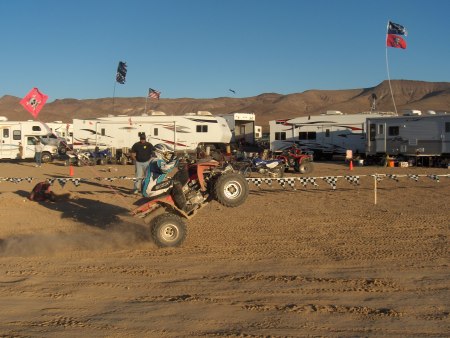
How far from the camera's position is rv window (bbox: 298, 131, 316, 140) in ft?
102

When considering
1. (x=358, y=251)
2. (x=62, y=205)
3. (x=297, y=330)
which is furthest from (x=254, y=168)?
(x=297, y=330)

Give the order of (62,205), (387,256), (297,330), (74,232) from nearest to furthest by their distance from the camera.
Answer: (297,330), (387,256), (74,232), (62,205)

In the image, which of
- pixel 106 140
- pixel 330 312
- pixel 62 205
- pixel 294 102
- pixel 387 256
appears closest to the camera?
pixel 330 312

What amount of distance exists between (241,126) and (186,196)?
1042 inches

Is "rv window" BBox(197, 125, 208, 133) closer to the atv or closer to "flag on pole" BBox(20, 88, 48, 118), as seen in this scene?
"flag on pole" BBox(20, 88, 48, 118)

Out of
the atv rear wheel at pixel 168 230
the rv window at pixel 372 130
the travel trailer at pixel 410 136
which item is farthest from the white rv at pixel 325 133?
the atv rear wheel at pixel 168 230

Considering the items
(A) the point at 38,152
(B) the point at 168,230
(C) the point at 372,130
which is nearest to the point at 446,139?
(C) the point at 372,130

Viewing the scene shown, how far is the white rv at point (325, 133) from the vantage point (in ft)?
97.3

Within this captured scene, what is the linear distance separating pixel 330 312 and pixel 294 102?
123115 mm

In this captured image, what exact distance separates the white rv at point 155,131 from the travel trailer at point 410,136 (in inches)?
349

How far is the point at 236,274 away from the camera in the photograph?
5875 mm

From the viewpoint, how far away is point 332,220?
383 inches

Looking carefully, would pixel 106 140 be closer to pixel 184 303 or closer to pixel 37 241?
pixel 37 241

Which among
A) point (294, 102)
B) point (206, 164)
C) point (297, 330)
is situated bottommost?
point (297, 330)
